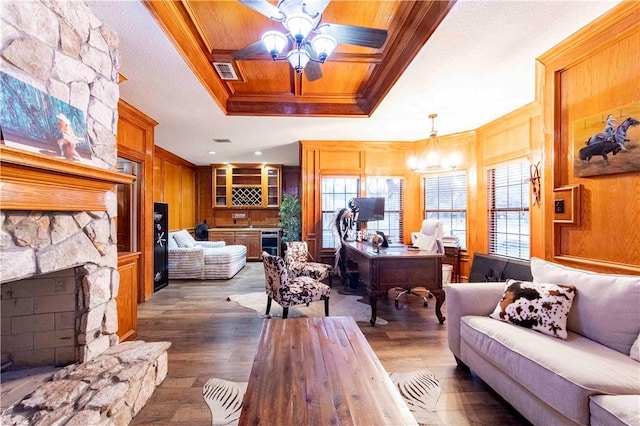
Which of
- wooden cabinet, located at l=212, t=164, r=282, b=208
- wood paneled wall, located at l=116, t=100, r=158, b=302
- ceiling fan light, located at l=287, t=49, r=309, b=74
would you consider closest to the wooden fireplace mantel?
ceiling fan light, located at l=287, t=49, r=309, b=74

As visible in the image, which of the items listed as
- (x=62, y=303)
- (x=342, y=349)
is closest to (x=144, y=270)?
(x=62, y=303)

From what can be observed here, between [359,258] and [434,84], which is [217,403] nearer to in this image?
[359,258]

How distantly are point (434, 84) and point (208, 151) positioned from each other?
15.9 ft

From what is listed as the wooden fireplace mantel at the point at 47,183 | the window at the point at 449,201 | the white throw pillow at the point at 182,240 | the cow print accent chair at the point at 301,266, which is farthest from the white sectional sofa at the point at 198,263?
the window at the point at 449,201

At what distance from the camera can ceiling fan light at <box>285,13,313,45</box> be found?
170cm

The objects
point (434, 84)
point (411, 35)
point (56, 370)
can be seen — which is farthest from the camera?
point (434, 84)

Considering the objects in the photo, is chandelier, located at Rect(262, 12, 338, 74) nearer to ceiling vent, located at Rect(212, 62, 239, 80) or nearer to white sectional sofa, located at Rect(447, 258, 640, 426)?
ceiling vent, located at Rect(212, 62, 239, 80)

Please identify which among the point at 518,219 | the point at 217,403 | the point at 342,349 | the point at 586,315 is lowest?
the point at 217,403

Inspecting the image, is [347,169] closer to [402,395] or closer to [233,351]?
[233,351]

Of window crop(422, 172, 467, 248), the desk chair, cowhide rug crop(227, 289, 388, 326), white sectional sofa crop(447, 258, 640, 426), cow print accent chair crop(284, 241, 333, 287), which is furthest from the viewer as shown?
window crop(422, 172, 467, 248)

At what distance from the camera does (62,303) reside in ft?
6.25

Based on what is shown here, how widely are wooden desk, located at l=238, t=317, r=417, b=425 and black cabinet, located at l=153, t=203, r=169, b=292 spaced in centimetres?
348

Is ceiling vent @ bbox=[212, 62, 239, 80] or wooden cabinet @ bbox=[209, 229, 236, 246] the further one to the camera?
wooden cabinet @ bbox=[209, 229, 236, 246]

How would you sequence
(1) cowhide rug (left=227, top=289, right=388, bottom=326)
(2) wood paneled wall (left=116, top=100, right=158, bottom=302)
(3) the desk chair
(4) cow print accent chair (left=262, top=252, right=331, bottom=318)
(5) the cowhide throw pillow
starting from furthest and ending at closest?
(3) the desk chair → (2) wood paneled wall (left=116, top=100, right=158, bottom=302) → (1) cowhide rug (left=227, top=289, right=388, bottom=326) → (4) cow print accent chair (left=262, top=252, right=331, bottom=318) → (5) the cowhide throw pillow
